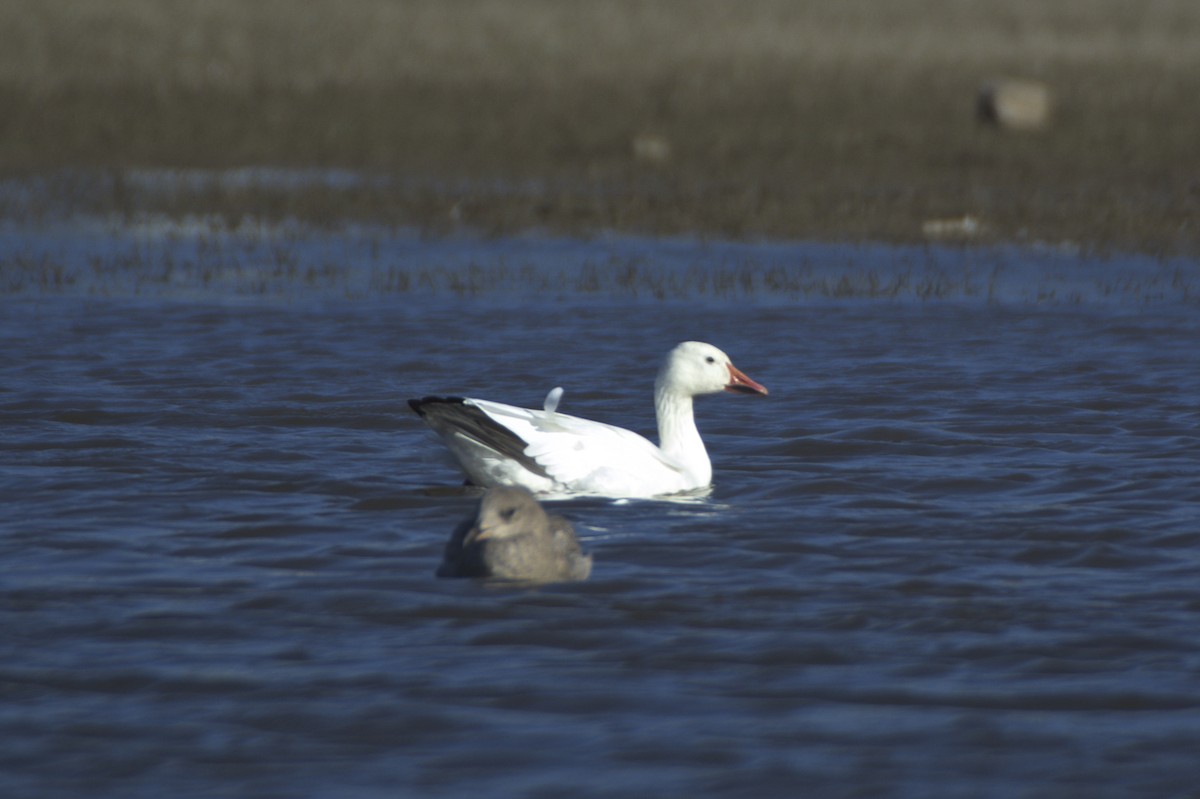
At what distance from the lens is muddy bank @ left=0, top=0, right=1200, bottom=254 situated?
21750 millimetres

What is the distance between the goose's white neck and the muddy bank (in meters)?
10.7

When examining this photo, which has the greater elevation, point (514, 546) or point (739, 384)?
point (739, 384)

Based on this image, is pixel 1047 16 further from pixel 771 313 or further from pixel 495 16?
pixel 771 313

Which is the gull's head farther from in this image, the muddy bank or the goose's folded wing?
the muddy bank

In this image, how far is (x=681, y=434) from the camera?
383 inches

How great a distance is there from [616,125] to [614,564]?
856 inches

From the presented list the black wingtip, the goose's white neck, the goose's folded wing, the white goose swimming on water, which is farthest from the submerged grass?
the black wingtip

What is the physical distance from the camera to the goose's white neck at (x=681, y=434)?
9578 mm

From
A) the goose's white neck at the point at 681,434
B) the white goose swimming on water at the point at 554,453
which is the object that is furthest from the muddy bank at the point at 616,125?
the white goose swimming on water at the point at 554,453

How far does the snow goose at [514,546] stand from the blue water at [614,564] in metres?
0.16

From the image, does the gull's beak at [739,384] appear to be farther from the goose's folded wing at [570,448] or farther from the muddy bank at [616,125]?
the muddy bank at [616,125]

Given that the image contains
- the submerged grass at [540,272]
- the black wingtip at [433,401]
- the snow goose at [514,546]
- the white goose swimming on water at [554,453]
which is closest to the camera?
the snow goose at [514,546]

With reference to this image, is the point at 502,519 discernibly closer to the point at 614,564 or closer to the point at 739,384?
the point at 614,564

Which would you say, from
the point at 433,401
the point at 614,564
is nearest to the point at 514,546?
the point at 614,564
